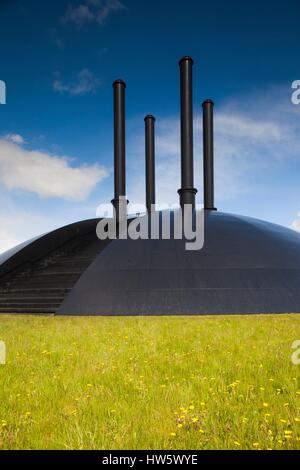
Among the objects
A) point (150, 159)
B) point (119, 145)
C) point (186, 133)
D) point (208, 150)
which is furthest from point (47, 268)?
point (150, 159)

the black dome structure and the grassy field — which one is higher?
the black dome structure

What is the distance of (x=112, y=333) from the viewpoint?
9.91 metres

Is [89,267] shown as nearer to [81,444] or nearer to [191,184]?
[191,184]

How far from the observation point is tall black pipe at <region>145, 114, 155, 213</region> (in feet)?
105

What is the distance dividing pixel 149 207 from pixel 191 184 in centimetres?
814

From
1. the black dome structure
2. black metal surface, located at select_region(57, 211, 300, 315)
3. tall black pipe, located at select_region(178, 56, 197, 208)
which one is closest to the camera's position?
black metal surface, located at select_region(57, 211, 300, 315)

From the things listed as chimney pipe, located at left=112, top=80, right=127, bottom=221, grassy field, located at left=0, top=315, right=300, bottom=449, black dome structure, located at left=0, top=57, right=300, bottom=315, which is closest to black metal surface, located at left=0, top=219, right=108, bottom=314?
black dome structure, located at left=0, top=57, right=300, bottom=315

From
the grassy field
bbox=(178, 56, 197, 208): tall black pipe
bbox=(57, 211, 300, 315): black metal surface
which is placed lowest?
the grassy field

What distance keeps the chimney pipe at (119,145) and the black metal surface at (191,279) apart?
34.5ft

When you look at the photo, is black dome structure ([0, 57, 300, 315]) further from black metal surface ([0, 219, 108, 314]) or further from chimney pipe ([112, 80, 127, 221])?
→ chimney pipe ([112, 80, 127, 221])

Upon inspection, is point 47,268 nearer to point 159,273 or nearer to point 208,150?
point 159,273

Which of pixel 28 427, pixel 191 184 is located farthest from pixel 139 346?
pixel 191 184

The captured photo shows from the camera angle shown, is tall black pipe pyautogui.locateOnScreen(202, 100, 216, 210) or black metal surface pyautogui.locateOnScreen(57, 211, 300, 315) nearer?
black metal surface pyautogui.locateOnScreen(57, 211, 300, 315)

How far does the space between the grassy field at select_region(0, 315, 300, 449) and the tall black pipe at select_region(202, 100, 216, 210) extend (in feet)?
64.4
